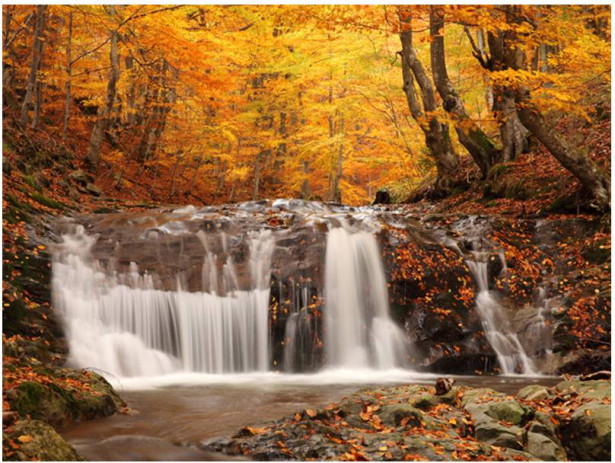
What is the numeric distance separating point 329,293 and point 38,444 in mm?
6405

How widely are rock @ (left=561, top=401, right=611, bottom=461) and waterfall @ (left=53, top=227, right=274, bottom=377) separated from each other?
5.19m

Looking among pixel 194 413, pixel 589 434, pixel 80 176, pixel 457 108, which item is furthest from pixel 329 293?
pixel 80 176

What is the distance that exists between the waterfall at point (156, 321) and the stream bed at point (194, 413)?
111 cm

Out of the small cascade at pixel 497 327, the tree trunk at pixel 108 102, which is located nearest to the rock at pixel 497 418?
the small cascade at pixel 497 327

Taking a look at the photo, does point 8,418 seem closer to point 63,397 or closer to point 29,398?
point 29,398

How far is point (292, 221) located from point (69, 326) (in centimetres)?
497

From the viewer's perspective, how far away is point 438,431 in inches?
190

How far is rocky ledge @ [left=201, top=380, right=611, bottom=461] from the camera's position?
438 centimetres

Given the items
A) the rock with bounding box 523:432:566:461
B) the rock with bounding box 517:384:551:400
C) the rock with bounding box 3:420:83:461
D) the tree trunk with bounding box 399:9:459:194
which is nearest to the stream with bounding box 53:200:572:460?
the rock with bounding box 517:384:551:400

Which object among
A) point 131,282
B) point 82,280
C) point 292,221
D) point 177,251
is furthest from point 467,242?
point 82,280

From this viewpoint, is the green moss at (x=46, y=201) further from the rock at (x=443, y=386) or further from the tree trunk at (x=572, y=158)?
the tree trunk at (x=572, y=158)

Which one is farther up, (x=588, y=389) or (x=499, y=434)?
(x=588, y=389)

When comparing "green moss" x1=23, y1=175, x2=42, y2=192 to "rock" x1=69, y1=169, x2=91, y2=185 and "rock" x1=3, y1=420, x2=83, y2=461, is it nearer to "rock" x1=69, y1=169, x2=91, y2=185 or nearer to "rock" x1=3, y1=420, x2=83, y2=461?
"rock" x1=69, y1=169, x2=91, y2=185

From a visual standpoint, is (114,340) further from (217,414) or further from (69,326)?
(217,414)
